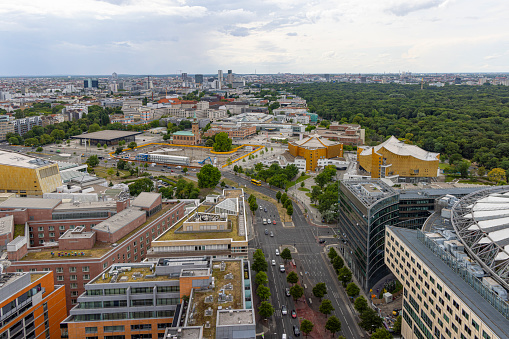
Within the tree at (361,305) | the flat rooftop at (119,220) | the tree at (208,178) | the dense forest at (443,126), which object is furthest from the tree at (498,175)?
the flat rooftop at (119,220)

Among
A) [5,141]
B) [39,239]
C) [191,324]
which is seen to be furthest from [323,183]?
[5,141]

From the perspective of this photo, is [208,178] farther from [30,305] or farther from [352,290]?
[30,305]

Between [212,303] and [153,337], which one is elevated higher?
[212,303]

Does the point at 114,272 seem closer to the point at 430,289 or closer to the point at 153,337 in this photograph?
the point at 153,337

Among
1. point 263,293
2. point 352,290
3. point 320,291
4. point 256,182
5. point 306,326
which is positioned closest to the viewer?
point 306,326

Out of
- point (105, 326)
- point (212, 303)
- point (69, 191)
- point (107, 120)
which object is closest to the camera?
point (212, 303)

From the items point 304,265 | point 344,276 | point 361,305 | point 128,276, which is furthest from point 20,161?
point 361,305
